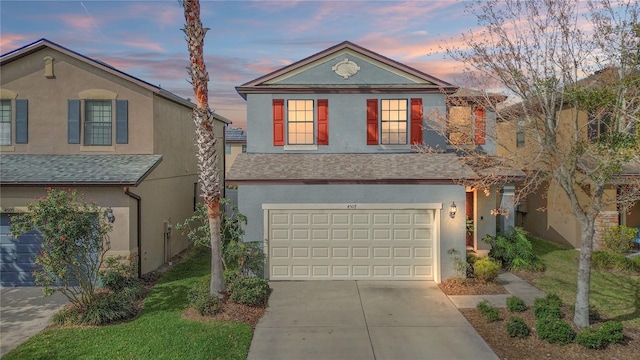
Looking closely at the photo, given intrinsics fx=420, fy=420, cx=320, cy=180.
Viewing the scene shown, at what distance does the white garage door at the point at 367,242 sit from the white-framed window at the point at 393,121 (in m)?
3.08

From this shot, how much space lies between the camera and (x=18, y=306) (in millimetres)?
11336

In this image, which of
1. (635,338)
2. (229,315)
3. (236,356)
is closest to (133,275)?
(229,315)

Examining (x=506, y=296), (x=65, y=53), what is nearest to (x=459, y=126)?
(x=506, y=296)

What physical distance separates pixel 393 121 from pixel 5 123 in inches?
547

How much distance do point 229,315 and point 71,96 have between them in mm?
10000

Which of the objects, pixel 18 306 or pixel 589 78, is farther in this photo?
pixel 18 306

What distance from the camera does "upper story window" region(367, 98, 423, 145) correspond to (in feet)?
50.5

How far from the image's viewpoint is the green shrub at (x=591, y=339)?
8323 millimetres

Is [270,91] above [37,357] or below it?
above

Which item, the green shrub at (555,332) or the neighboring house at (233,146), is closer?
the green shrub at (555,332)

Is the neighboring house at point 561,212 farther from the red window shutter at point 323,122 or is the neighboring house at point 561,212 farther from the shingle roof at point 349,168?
the red window shutter at point 323,122

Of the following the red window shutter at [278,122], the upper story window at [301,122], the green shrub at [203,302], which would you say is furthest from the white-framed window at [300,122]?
the green shrub at [203,302]

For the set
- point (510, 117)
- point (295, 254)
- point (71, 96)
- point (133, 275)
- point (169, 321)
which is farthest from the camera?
point (71, 96)

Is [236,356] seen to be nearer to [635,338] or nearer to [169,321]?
[169,321]
